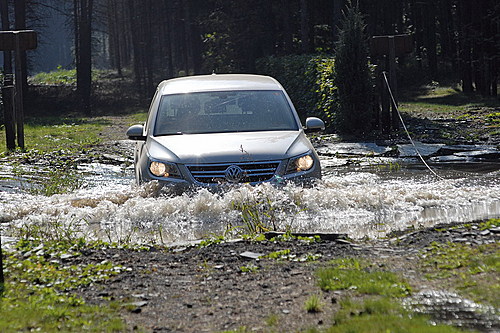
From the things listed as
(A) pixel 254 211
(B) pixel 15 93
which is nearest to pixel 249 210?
(A) pixel 254 211

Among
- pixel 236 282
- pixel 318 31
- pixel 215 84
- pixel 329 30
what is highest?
pixel 318 31

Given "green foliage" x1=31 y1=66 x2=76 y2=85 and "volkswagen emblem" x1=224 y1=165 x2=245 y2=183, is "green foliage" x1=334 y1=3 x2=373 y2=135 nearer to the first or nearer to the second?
"volkswagen emblem" x1=224 y1=165 x2=245 y2=183

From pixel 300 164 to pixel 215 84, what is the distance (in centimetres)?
226

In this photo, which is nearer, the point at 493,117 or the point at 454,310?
the point at 454,310

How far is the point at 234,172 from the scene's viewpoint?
9.02 metres

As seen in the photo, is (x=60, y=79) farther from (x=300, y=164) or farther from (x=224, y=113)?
(x=300, y=164)

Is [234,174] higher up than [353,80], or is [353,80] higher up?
[353,80]

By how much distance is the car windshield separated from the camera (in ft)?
33.5

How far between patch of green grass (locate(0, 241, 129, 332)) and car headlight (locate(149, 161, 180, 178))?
208 cm

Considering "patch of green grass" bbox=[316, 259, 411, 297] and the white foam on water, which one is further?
the white foam on water

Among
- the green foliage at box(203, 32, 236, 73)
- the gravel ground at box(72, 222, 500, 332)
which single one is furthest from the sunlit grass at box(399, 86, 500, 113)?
the gravel ground at box(72, 222, 500, 332)

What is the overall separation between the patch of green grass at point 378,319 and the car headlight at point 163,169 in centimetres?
444

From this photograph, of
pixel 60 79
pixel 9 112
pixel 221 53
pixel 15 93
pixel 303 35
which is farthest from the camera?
pixel 60 79

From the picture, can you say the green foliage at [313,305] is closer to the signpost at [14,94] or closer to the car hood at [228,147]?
the car hood at [228,147]
